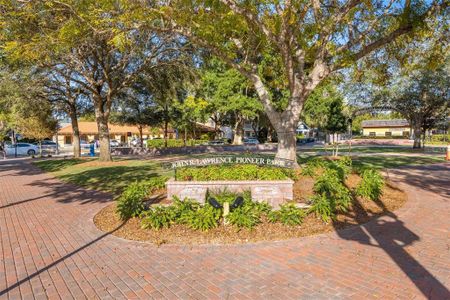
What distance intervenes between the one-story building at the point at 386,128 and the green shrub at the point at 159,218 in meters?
78.9

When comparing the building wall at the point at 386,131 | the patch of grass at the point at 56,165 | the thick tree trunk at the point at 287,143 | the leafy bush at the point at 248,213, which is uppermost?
the building wall at the point at 386,131

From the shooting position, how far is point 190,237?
247 inches

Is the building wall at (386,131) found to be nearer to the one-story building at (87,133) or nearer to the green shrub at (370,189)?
the one-story building at (87,133)

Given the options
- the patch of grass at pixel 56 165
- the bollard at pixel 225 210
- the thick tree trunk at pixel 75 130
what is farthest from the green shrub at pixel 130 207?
the thick tree trunk at pixel 75 130

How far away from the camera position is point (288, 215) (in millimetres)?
6820

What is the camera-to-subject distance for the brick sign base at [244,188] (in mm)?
8039

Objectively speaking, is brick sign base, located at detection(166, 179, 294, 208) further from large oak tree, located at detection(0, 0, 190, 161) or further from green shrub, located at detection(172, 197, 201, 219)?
large oak tree, located at detection(0, 0, 190, 161)

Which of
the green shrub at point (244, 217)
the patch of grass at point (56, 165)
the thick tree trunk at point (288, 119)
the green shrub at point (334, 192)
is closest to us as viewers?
the green shrub at point (244, 217)

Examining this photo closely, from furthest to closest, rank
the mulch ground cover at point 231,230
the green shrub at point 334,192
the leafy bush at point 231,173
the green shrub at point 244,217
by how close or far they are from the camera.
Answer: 1. the leafy bush at point 231,173
2. the green shrub at point 334,192
3. the green shrub at point 244,217
4. the mulch ground cover at point 231,230

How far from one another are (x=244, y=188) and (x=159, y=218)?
8.11 feet

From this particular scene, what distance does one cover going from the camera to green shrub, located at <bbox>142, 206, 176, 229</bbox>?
6.73 m

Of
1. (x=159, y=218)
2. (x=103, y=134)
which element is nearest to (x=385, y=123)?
(x=103, y=134)

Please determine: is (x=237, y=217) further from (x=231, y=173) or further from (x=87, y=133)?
(x=87, y=133)

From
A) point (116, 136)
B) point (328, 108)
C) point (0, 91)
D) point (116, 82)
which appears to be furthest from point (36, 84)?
point (116, 136)
